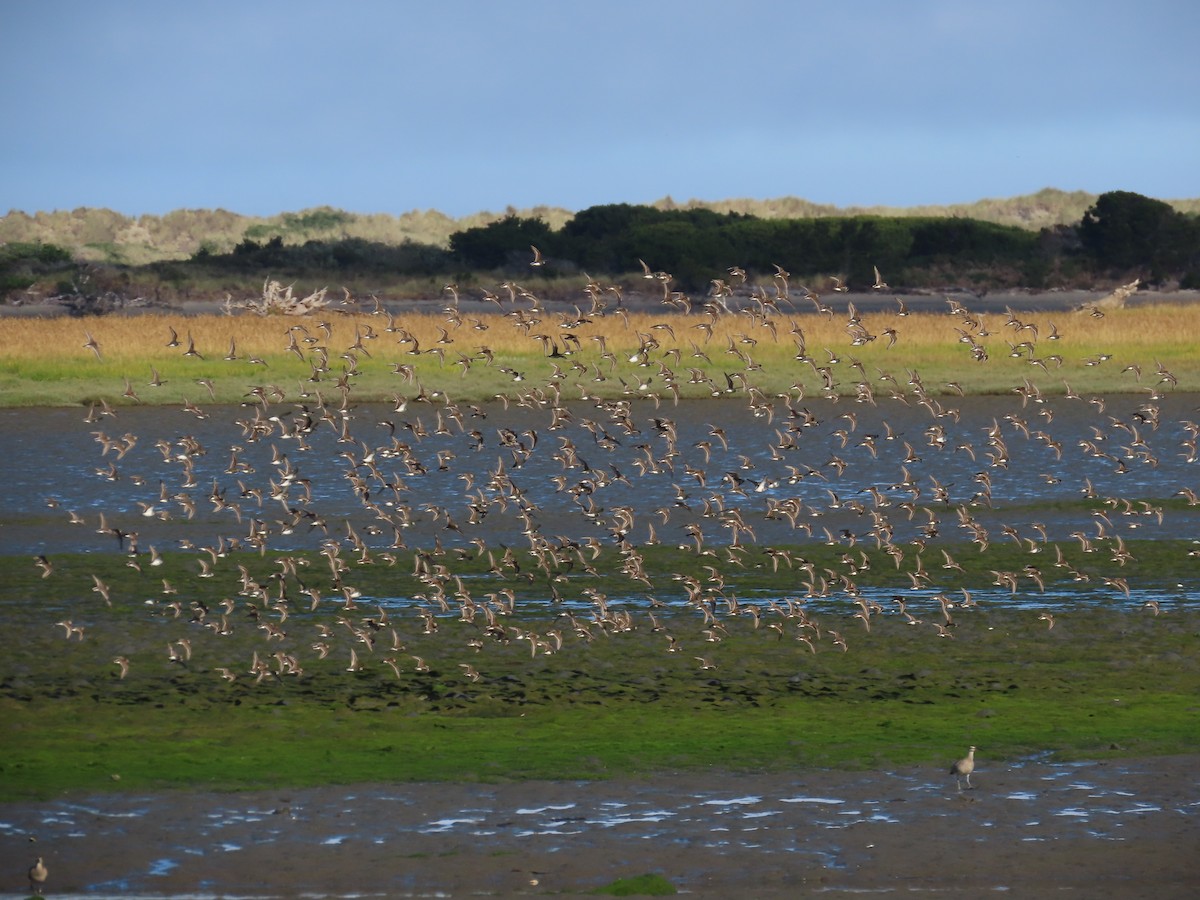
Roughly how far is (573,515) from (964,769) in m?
15.1

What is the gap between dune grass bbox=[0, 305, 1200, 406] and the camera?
147ft

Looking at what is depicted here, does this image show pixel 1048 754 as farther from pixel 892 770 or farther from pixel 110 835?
pixel 110 835

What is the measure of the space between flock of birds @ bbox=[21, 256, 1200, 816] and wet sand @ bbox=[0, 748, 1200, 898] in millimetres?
1074

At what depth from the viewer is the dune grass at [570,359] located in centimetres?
4475

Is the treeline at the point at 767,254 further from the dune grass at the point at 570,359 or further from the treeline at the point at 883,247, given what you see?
the dune grass at the point at 570,359

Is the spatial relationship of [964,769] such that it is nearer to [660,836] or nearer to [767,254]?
[660,836]

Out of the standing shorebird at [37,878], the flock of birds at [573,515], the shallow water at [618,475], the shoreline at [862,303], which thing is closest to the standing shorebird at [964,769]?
the flock of birds at [573,515]

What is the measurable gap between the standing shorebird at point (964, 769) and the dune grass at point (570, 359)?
26408mm

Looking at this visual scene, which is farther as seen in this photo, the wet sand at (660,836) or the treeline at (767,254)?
the treeline at (767,254)

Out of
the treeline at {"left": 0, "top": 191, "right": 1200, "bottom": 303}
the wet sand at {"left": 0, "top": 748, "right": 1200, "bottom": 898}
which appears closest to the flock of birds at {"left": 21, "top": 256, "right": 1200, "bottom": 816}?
the wet sand at {"left": 0, "top": 748, "right": 1200, "bottom": 898}

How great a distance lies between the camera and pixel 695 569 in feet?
79.6

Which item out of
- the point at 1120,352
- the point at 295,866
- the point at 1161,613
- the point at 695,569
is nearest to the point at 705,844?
the point at 295,866

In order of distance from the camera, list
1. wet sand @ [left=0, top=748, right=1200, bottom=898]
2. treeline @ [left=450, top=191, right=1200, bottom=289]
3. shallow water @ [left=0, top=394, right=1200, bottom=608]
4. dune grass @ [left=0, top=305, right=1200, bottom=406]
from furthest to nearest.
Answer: treeline @ [left=450, top=191, right=1200, bottom=289], dune grass @ [left=0, top=305, right=1200, bottom=406], shallow water @ [left=0, top=394, right=1200, bottom=608], wet sand @ [left=0, top=748, right=1200, bottom=898]

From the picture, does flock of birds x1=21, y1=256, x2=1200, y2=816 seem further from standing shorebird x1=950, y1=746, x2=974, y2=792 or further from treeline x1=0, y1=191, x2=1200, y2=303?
treeline x1=0, y1=191, x2=1200, y2=303
